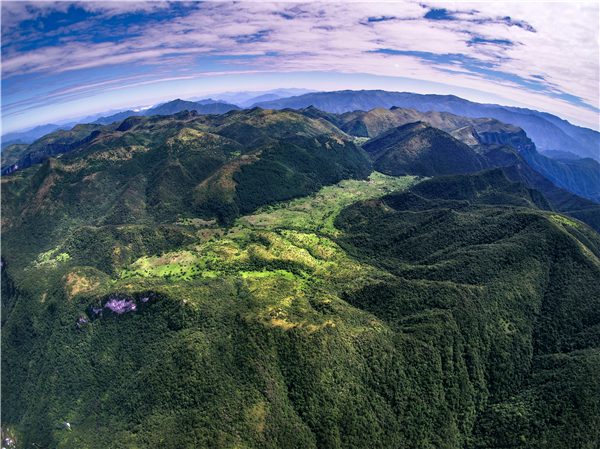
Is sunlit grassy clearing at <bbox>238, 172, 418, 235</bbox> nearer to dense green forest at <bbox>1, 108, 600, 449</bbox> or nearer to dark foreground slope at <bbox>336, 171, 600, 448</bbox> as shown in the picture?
dense green forest at <bbox>1, 108, 600, 449</bbox>

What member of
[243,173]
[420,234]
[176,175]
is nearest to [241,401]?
[420,234]

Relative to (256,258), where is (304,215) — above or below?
below

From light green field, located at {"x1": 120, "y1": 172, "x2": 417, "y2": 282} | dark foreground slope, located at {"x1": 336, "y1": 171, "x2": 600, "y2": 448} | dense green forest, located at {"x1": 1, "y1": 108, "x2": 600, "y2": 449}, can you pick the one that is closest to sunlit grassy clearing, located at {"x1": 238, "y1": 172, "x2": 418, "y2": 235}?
light green field, located at {"x1": 120, "y1": 172, "x2": 417, "y2": 282}

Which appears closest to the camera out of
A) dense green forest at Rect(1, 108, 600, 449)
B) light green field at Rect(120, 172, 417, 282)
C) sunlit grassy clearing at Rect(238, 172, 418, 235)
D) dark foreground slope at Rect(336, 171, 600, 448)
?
dense green forest at Rect(1, 108, 600, 449)

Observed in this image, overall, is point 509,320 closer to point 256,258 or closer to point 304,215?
point 256,258

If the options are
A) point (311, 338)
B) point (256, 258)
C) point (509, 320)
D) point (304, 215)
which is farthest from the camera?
point (304, 215)

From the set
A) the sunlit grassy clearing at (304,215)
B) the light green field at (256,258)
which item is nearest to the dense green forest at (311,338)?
the light green field at (256,258)

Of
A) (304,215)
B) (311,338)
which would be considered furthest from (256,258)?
(304,215)

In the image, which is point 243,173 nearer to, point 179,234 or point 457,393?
point 179,234

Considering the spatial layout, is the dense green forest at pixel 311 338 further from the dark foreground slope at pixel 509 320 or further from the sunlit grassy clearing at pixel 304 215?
the sunlit grassy clearing at pixel 304 215

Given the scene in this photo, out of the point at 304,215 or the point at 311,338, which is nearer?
the point at 311,338

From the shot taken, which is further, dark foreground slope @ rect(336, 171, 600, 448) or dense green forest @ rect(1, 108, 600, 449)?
dark foreground slope @ rect(336, 171, 600, 448)
